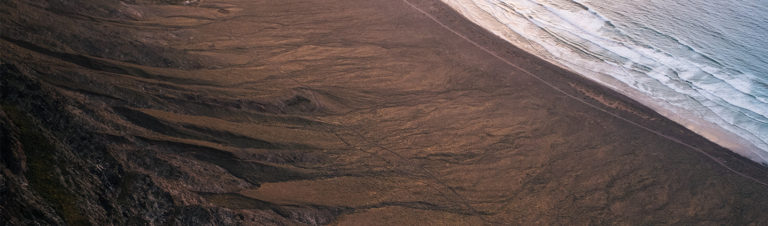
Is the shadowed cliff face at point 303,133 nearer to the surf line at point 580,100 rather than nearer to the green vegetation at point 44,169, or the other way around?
the green vegetation at point 44,169

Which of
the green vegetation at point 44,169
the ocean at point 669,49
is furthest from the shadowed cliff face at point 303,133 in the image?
the ocean at point 669,49

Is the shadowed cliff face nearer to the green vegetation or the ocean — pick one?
the green vegetation

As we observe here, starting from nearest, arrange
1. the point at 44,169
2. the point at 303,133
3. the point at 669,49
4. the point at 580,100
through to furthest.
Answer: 1. the point at 44,169
2. the point at 303,133
3. the point at 580,100
4. the point at 669,49

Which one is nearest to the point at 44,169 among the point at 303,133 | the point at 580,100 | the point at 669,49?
the point at 303,133

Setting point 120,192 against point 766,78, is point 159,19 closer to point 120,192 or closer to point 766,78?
point 120,192

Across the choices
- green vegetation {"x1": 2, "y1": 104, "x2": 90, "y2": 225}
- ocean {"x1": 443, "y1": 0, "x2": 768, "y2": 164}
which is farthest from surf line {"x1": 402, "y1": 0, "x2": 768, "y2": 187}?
green vegetation {"x1": 2, "y1": 104, "x2": 90, "y2": 225}

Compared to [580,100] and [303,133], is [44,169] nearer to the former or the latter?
[303,133]
